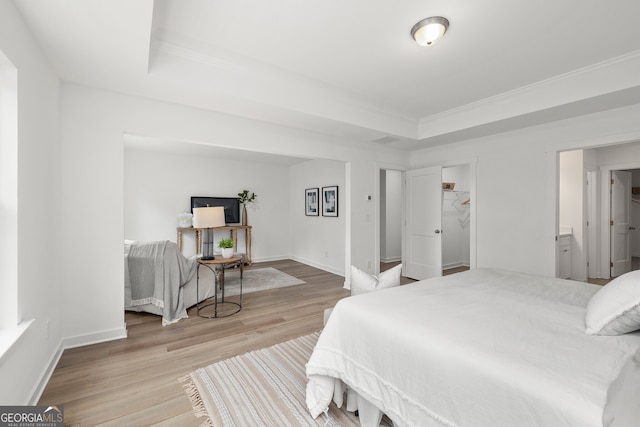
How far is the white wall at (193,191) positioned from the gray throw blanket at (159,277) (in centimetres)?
279

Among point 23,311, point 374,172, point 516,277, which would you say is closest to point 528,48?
point 516,277

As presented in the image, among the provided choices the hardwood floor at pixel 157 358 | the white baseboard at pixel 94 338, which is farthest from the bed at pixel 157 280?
the white baseboard at pixel 94 338

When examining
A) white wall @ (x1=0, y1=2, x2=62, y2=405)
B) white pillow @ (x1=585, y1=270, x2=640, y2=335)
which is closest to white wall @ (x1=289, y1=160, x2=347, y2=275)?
white wall @ (x1=0, y1=2, x2=62, y2=405)

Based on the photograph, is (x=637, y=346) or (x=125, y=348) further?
(x=125, y=348)

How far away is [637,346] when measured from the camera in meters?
1.15

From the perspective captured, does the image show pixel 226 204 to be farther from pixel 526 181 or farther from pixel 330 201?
pixel 526 181

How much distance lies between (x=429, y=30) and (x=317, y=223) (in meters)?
4.74

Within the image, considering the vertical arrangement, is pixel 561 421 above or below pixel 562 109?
below

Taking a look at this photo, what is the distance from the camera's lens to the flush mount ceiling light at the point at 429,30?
209 centimetres

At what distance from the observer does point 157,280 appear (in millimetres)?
3301

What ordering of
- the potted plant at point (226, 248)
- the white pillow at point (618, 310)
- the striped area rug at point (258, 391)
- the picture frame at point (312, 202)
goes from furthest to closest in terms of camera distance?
1. the picture frame at point (312, 202)
2. the potted plant at point (226, 248)
3. the striped area rug at point (258, 391)
4. the white pillow at point (618, 310)

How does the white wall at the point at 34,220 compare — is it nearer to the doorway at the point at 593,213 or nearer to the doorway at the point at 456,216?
the doorway at the point at 456,216

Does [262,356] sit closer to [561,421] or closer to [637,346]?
[561,421]

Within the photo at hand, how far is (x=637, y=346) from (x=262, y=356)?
230 cm
